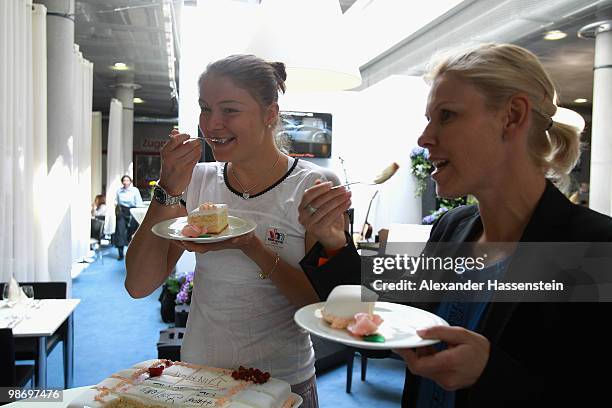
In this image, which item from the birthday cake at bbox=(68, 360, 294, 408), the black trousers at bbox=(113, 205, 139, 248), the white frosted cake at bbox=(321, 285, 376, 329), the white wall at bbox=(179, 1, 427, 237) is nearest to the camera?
the white frosted cake at bbox=(321, 285, 376, 329)

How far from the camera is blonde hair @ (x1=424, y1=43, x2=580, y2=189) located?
2.98ft

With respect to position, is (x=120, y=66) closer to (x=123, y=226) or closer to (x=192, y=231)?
(x=123, y=226)

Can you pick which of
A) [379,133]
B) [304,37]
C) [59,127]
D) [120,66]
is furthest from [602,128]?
[120,66]

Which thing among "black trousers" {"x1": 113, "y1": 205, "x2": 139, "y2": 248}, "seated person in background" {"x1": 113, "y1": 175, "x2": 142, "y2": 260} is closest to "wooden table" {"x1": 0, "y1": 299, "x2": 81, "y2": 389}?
"seated person in background" {"x1": 113, "y1": 175, "x2": 142, "y2": 260}

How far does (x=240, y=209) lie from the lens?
1.30 meters

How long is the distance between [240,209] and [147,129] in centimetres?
2047

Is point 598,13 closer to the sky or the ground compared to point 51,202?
closer to the sky

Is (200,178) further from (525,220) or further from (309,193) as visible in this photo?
(525,220)

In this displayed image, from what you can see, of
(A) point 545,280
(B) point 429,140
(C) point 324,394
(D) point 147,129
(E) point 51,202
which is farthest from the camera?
(D) point 147,129

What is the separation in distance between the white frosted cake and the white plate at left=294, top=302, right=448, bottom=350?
1 cm

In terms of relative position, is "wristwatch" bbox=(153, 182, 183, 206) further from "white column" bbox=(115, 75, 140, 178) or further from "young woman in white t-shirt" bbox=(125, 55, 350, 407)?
"white column" bbox=(115, 75, 140, 178)

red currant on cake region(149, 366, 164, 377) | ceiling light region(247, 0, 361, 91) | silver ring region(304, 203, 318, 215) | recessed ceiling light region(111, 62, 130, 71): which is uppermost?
recessed ceiling light region(111, 62, 130, 71)

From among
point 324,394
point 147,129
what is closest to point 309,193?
point 324,394

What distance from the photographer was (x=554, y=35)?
7.34 meters
